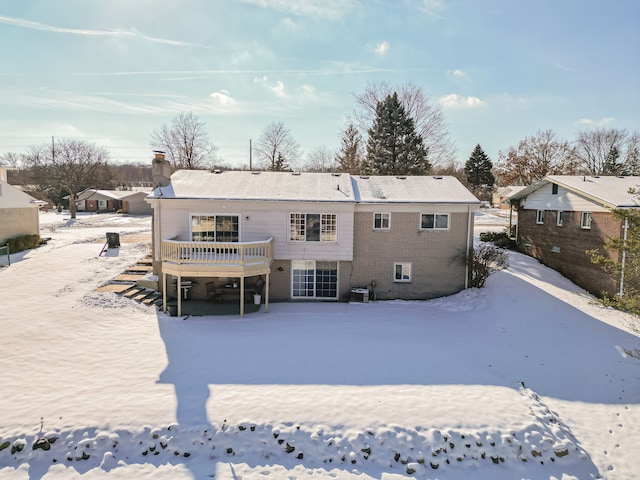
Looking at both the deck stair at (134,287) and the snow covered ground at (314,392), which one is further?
the deck stair at (134,287)

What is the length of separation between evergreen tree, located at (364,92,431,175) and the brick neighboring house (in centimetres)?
1609

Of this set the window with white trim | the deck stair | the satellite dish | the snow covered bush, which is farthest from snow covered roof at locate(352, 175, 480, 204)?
the deck stair

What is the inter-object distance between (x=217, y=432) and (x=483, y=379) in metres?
7.66

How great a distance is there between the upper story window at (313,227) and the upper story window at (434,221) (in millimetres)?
4395

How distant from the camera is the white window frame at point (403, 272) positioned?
18406 millimetres

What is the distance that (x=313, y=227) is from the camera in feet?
58.1

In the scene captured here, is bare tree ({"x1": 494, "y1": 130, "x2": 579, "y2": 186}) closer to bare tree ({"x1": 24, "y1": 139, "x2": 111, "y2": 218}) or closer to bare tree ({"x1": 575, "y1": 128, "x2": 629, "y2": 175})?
bare tree ({"x1": 575, "y1": 128, "x2": 629, "y2": 175})

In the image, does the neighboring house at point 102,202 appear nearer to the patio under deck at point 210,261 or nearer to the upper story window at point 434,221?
the patio under deck at point 210,261

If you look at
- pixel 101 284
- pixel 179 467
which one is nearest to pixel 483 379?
pixel 179 467

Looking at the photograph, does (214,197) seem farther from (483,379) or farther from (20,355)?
(483,379)

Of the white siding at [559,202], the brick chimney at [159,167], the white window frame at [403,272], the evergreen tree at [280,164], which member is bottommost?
the white window frame at [403,272]

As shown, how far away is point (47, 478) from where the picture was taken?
734 centimetres

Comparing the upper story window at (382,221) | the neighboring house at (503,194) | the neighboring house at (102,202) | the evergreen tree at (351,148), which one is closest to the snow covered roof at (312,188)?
the upper story window at (382,221)

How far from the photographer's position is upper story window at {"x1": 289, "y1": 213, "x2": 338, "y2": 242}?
17.7 m
